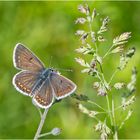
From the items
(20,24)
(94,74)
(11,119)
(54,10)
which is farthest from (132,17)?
(94,74)

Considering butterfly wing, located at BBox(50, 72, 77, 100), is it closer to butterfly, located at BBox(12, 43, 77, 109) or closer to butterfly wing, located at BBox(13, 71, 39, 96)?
butterfly, located at BBox(12, 43, 77, 109)

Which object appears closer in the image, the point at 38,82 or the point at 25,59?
the point at 38,82

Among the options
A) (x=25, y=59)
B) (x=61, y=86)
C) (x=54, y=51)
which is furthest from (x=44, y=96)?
(x=54, y=51)

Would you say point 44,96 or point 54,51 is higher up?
point 54,51

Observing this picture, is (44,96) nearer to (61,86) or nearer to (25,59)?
(61,86)

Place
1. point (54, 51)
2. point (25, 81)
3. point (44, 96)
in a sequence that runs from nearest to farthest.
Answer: point (44, 96)
point (25, 81)
point (54, 51)

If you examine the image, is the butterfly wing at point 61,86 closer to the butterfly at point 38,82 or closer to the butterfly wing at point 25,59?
the butterfly at point 38,82

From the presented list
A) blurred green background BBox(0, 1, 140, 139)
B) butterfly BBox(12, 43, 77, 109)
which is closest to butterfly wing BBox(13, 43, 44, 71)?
butterfly BBox(12, 43, 77, 109)
